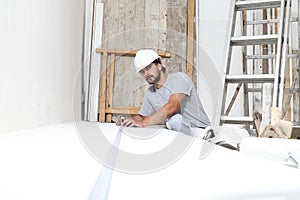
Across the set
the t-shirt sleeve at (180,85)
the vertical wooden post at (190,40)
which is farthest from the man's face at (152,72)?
the vertical wooden post at (190,40)

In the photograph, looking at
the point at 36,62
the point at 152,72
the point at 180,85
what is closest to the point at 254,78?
the point at 180,85

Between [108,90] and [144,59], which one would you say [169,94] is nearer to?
Answer: [144,59]

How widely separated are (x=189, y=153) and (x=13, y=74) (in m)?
0.70

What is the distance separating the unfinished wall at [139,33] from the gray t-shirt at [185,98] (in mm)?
728

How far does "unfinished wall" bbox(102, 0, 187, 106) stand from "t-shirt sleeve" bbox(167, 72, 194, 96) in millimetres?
843

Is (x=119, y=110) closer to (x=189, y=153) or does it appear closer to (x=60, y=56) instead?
(x=60, y=56)

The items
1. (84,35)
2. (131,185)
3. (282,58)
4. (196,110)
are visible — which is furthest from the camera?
(84,35)

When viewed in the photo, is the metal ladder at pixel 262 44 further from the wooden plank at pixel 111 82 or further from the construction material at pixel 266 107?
the wooden plank at pixel 111 82

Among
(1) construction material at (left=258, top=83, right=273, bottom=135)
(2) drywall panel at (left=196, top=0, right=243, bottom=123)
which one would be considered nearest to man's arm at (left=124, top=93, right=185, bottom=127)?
(1) construction material at (left=258, top=83, right=273, bottom=135)

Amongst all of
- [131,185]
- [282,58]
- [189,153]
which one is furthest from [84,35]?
[131,185]

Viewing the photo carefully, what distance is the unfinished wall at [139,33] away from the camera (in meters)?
3.14

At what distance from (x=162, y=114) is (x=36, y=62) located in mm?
784

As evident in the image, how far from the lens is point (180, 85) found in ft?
→ 7.48

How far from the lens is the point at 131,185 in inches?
28.2
